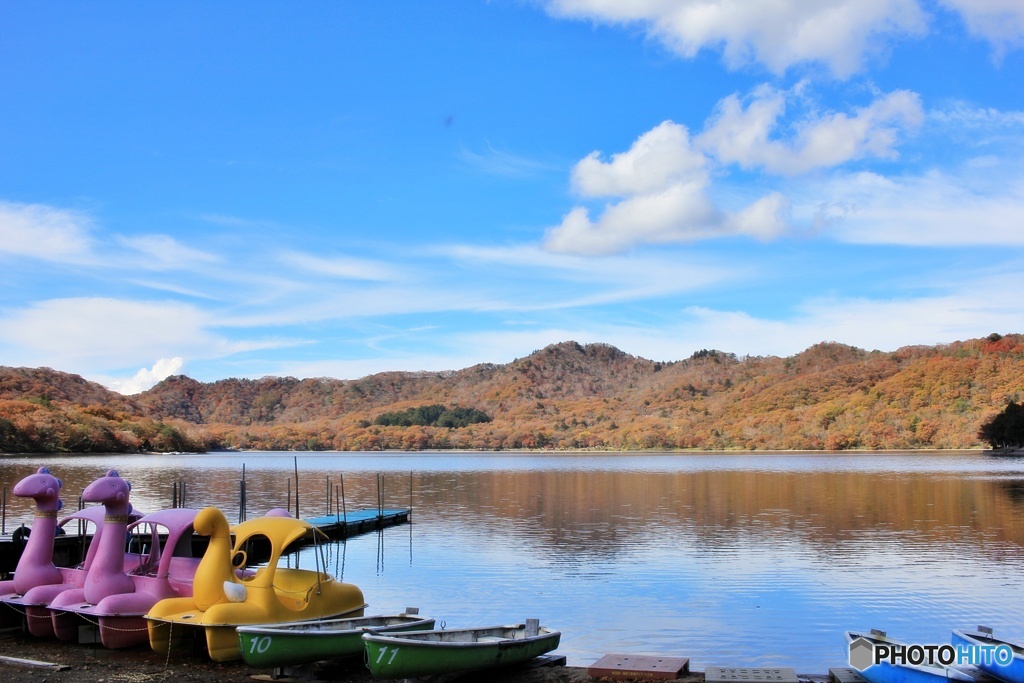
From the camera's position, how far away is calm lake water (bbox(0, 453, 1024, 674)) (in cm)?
2041

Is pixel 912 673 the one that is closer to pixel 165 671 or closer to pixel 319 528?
pixel 165 671

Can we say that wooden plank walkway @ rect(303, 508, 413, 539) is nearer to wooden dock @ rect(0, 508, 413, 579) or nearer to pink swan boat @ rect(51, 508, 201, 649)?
wooden dock @ rect(0, 508, 413, 579)

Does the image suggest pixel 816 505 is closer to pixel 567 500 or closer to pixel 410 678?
pixel 567 500

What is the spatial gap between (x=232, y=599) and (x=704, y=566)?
18091mm

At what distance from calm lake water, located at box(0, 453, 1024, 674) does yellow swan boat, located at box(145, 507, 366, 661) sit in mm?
5113

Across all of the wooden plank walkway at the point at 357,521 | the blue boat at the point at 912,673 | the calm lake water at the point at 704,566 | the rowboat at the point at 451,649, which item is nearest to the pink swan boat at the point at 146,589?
the rowboat at the point at 451,649

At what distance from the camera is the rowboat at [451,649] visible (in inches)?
507

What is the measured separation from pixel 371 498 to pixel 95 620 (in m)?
47.1

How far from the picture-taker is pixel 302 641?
13719mm

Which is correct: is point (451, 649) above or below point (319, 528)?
above

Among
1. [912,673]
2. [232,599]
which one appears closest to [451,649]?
[232,599]

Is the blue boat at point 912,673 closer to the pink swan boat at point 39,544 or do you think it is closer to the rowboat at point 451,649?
the rowboat at point 451,649

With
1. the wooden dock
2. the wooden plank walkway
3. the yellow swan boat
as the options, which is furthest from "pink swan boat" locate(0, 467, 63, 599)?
the wooden plank walkway

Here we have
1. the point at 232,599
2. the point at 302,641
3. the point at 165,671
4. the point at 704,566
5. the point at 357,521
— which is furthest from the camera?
the point at 357,521
